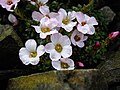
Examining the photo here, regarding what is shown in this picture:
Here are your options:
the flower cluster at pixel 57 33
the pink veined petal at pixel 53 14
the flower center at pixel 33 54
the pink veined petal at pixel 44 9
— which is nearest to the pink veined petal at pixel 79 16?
the flower cluster at pixel 57 33

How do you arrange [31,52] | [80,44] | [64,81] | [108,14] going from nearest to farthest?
[64,81]
[31,52]
[80,44]
[108,14]

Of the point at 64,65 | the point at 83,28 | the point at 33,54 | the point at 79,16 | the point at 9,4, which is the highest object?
the point at 9,4

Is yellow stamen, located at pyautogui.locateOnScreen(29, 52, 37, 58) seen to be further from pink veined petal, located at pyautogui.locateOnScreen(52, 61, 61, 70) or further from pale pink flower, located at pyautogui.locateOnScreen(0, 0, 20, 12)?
pale pink flower, located at pyautogui.locateOnScreen(0, 0, 20, 12)

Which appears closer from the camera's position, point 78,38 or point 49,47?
point 49,47

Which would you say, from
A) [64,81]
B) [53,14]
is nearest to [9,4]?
[53,14]

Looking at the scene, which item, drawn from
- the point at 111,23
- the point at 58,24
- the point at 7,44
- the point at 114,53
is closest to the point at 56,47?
the point at 58,24

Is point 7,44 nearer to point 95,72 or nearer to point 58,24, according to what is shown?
point 58,24

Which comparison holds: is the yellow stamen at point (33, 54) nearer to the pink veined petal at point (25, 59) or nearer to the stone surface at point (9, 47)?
the pink veined petal at point (25, 59)

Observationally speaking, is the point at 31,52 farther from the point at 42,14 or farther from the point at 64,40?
the point at 42,14
